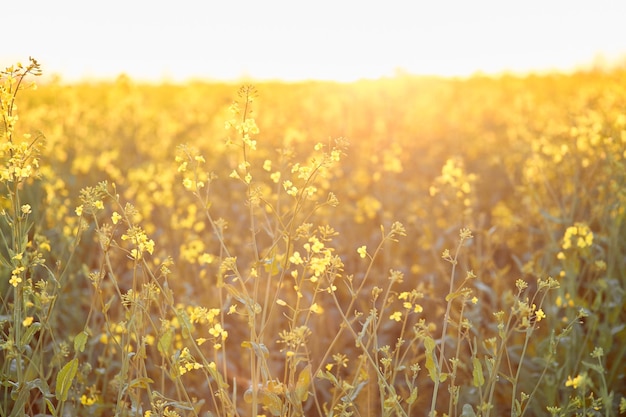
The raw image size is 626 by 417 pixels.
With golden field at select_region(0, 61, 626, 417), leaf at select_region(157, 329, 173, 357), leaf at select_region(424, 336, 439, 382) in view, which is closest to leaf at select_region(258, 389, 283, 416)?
golden field at select_region(0, 61, 626, 417)

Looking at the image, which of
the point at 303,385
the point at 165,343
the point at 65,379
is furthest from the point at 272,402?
the point at 65,379

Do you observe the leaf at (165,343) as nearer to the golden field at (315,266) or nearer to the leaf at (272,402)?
the golden field at (315,266)

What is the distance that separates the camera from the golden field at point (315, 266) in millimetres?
2301

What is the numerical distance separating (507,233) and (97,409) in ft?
10.3

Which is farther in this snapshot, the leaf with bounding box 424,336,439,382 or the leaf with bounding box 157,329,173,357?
the leaf with bounding box 157,329,173,357

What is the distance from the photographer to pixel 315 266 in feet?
7.29

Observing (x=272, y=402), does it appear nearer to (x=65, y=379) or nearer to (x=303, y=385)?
(x=303, y=385)

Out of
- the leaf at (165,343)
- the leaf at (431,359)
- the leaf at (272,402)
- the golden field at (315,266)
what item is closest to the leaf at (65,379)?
the golden field at (315,266)

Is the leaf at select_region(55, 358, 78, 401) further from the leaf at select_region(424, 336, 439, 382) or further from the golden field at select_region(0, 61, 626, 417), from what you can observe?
the leaf at select_region(424, 336, 439, 382)

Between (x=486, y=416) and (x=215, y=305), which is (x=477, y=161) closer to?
(x=215, y=305)

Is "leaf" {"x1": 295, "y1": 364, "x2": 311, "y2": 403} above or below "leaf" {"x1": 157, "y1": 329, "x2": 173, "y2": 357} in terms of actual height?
below

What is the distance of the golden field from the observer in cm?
230

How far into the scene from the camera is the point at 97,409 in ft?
9.29

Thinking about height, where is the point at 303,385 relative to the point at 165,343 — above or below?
below
